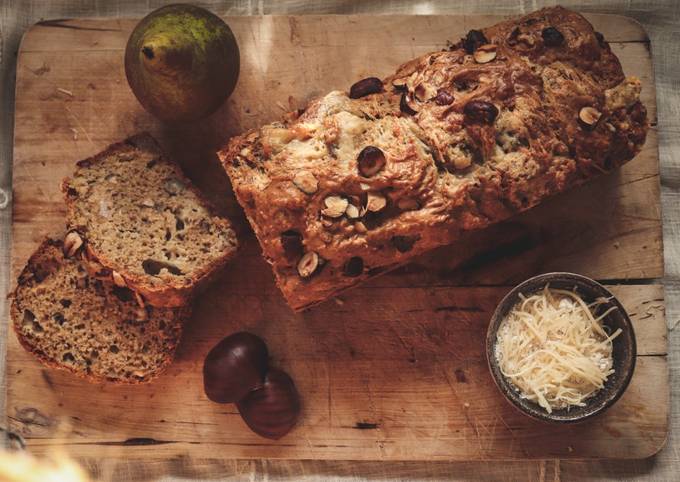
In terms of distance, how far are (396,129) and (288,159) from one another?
1.35 ft

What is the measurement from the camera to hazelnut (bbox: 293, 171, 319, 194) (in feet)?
8.70

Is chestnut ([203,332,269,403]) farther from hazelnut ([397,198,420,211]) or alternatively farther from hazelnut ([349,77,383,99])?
hazelnut ([349,77,383,99])

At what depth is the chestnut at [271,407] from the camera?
3.08 meters

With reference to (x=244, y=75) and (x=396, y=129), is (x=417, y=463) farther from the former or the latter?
(x=244, y=75)

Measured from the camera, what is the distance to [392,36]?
327 cm

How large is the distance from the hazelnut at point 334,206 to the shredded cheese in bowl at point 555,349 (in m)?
0.88

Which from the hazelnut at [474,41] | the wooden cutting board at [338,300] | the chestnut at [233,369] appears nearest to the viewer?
the hazelnut at [474,41]

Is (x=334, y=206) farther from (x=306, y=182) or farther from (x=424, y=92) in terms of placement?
(x=424, y=92)

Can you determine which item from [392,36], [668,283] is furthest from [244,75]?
[668,283]

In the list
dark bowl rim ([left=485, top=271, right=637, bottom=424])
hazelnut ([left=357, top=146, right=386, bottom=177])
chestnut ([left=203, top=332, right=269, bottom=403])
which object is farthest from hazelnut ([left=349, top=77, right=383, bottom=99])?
chestnut ([left=203, top=332, right=269, bottom=403])

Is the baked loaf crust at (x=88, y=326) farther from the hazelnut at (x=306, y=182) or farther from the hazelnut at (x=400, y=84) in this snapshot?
the hazelnut at (x=400, y=84)

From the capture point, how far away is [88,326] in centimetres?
309

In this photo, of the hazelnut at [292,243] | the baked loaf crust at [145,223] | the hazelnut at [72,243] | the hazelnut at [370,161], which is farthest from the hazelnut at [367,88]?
the hazelnut at [72,243]

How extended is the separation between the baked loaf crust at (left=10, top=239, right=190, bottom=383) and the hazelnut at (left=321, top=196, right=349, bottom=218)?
852 mm
